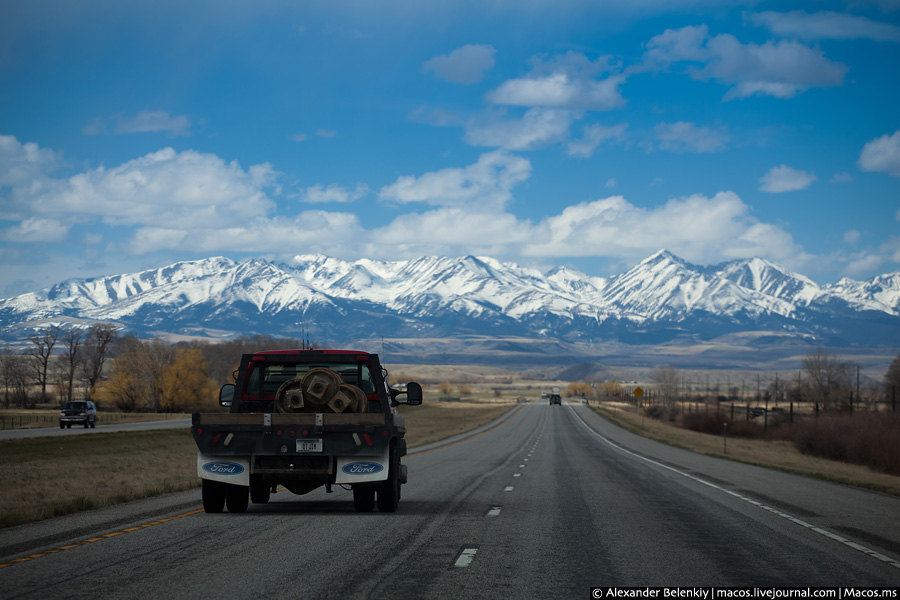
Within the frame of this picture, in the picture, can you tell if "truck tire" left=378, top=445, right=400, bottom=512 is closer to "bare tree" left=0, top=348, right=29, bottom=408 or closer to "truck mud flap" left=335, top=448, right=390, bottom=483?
"truck mud flap" left=335, top=448, right=390, bottom=483

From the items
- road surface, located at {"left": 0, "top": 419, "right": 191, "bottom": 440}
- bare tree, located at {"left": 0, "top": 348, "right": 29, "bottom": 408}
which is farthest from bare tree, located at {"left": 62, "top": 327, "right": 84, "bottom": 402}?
road surface, located at {"left": 0, "top": 419, "right": 191, "bottom": 440}

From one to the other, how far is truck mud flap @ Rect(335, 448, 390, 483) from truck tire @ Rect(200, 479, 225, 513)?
6.51 feet

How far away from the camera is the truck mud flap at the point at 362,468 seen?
42.5 feet

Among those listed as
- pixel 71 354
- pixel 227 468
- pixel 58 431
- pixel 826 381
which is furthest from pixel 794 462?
pixel 71 354

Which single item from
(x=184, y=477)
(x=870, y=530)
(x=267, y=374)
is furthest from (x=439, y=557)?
(x=184, y=477)

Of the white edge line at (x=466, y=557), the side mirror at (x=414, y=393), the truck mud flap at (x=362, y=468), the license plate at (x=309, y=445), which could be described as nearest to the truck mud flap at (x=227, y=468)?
the license plate at (x=309, y=445)

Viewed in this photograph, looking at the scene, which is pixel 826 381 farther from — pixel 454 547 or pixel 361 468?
pixel 454 547

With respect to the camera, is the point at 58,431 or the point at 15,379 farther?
the point at 15,379

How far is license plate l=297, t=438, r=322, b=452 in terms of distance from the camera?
12.8 metres

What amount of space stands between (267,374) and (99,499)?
4.30 metres

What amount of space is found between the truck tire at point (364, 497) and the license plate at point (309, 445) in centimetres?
151

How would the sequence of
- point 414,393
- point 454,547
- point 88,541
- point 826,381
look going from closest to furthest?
point 454,547
point 88,541
point 414,393
point 826,381

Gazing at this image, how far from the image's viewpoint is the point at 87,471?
27.8 m

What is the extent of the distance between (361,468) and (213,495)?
97.1 inches
